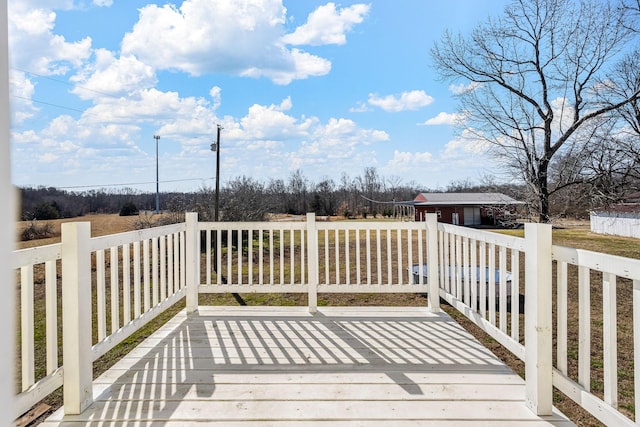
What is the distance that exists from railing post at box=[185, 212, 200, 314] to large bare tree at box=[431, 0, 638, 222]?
6169mm

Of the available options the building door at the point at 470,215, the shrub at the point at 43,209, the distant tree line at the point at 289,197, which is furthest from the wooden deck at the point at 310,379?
the building door at the point at 470,215

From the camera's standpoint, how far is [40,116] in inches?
25.5

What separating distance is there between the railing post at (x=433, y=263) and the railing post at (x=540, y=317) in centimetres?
175

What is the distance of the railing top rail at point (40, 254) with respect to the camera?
64.7 inches

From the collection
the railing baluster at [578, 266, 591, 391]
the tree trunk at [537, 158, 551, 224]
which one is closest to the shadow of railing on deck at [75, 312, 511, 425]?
the railing baluster at [578, 266, 591, 391]

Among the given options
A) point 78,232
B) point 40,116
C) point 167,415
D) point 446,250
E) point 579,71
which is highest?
point 579,71

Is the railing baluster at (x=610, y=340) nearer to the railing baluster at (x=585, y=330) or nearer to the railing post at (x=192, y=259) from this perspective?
the railing baluster at (x=585, y=330)

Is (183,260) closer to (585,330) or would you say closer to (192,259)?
(192,259)

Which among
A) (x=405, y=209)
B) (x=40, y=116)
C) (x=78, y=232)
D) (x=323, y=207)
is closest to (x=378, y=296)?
(x=78, y=232)

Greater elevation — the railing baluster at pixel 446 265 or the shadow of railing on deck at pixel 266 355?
the railing baluster at pixel 446 265

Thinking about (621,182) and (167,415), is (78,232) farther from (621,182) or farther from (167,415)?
(621,182)

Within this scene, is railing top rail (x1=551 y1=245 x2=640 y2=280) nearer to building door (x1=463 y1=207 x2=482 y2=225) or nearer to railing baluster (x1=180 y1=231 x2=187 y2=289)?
railing baluster (x1=180 y1=231 x2=187 y2=289)

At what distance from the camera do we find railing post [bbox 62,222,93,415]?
1.94 metres

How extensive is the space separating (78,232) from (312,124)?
11.3 metres
